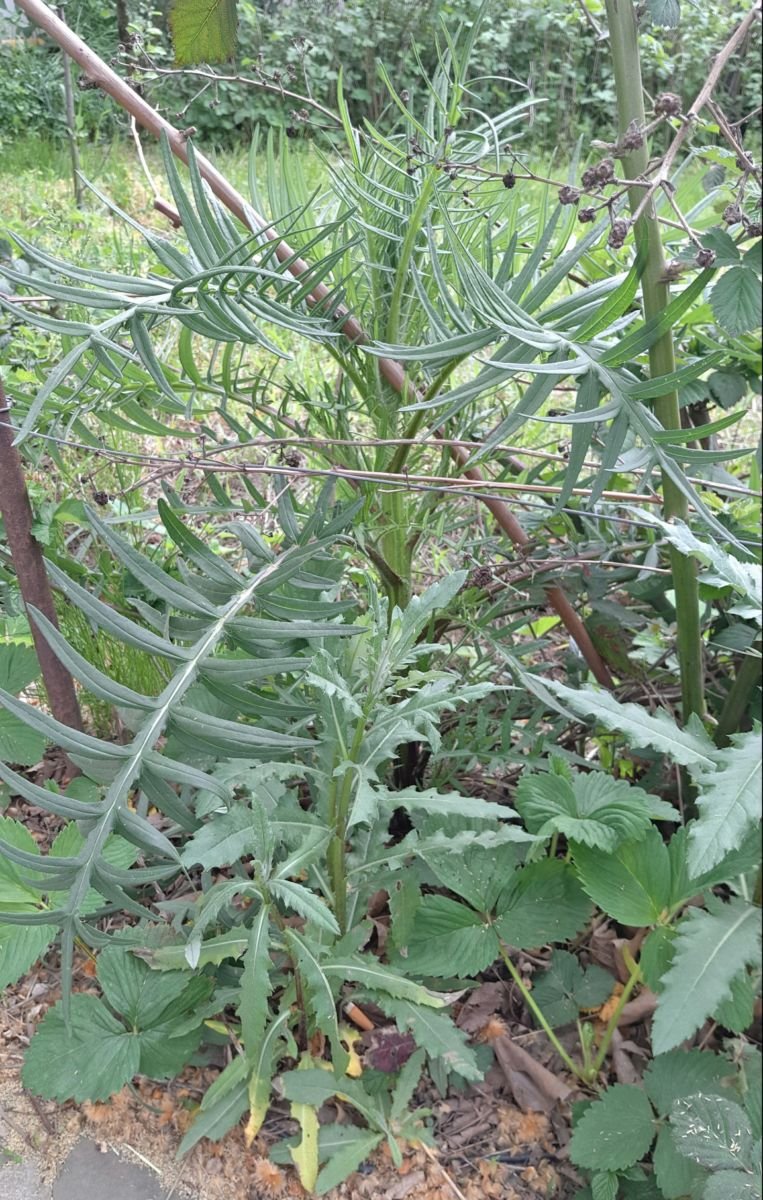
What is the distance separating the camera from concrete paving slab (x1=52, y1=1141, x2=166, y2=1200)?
82cm

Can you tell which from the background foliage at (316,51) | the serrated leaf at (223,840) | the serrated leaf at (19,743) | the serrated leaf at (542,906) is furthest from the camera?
the background foliage at (316,51)

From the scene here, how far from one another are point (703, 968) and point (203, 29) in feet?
2.81

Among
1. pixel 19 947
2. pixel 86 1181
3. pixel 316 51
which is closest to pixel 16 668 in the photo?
pixel 19 947

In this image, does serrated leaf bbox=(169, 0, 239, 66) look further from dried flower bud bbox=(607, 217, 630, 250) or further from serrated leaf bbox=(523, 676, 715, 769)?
serrated leaf bbox=(523, 676, 715, 769)

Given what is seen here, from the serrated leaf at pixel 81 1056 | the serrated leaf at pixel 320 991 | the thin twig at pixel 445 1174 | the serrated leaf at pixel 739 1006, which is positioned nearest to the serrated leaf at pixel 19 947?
the serrated leaf at pixel 81 1056

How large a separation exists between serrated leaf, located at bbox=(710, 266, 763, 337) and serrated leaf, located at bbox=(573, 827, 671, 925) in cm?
45

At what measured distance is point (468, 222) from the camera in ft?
3.17

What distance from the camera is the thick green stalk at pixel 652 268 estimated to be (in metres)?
0.71

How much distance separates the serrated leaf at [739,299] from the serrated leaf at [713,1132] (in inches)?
23.0

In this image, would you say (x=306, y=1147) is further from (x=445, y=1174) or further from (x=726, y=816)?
(x=726, y=816)

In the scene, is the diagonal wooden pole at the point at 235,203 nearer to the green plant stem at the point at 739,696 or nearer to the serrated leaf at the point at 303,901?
the green plant stem at the point at 739,696

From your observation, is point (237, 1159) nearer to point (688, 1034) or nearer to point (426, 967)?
point (426, 967)

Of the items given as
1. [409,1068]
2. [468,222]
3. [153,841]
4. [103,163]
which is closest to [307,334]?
[468,222]

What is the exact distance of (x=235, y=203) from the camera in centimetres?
96
